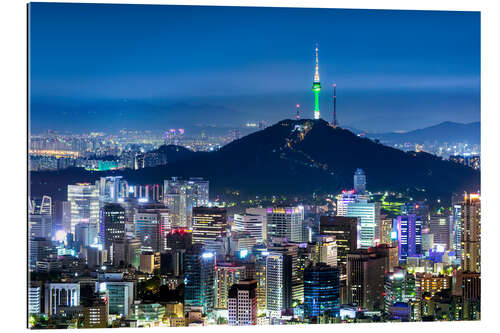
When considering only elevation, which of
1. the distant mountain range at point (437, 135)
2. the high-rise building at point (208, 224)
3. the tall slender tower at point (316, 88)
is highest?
the tall slender tower at point (316, 88)

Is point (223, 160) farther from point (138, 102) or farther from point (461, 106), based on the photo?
point (461, 106)

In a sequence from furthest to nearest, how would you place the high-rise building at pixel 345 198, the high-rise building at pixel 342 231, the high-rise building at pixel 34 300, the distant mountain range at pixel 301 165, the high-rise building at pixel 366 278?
the high-rise building at pixel 345 198, the high-rise building at pixel 342 231, the distant mountain range at pixel 301 165, the high-rise building at pixel 366 278, the high-rise building at pixel 34 300

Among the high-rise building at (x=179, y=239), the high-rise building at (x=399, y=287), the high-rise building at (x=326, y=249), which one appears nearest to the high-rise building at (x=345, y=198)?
the high-rise building at (x=326, y=249)

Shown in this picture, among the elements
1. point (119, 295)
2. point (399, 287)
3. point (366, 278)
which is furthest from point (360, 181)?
point (119, 295)

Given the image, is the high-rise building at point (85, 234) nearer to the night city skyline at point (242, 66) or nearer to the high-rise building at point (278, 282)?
the night city skyline at point (242, 66)

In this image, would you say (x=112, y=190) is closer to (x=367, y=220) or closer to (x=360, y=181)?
(x=360, y=181)

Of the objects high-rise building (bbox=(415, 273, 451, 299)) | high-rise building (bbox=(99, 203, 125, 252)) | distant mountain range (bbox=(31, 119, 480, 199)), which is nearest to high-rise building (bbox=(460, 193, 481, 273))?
high-rise building (bbox=(415, 273, 451, 299))
